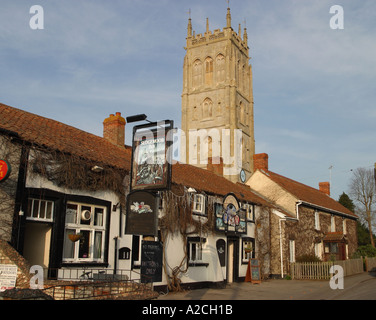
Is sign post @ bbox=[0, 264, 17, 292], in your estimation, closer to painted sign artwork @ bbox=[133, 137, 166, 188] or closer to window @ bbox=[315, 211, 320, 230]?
painted sign artwork @ bbox=[133, 137, 166, 188]

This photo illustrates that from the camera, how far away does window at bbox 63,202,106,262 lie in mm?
13711

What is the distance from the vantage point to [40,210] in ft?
43.1

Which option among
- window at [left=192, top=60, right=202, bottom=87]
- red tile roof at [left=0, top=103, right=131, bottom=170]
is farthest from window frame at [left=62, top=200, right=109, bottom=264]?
window at [left=192, top=60, right=202, bottom=87]

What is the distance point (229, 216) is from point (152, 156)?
11349mm

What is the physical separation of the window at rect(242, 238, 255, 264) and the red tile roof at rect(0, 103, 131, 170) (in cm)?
968

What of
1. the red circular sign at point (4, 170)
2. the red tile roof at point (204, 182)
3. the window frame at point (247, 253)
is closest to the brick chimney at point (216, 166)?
the red tile roof at point (204, 182)

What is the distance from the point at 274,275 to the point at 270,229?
3.07 m

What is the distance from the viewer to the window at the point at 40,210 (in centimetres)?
1279

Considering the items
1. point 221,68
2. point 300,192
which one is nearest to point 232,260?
point 300,192

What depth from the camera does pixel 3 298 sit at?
28.2 feet

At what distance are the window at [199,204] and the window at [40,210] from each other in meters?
8.18

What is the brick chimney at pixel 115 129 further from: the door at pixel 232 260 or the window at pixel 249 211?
the window at pixel 249 211

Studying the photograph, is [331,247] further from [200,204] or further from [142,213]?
[142,213]

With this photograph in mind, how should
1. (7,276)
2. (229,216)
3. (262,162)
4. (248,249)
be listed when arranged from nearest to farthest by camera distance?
→ 1. (7,276)
2. (229,216)
3. (248,249)
4. (262,162)
